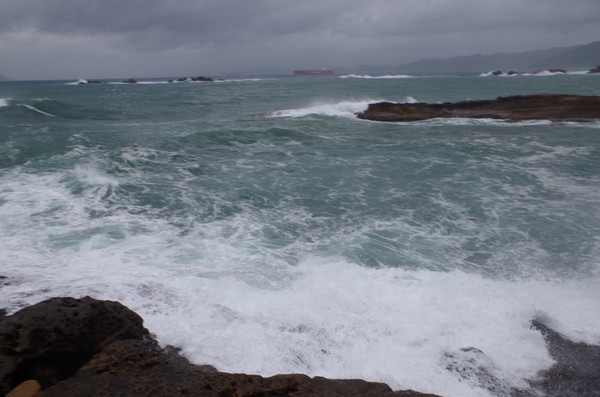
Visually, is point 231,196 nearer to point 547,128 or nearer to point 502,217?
point 502,217

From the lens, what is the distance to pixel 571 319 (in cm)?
521

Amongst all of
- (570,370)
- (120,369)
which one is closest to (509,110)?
(570,370)

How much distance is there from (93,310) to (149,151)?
1098cm

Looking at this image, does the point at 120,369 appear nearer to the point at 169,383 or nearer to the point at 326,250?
the point at 169,383

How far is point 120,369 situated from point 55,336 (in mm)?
770

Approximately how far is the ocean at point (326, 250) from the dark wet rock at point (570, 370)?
0.41 feet

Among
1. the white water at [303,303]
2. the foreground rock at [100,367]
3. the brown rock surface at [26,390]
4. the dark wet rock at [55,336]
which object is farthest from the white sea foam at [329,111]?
the brown rock surface at [26,390]

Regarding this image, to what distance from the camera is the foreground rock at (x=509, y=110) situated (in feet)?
69.7

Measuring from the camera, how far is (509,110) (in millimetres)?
22453

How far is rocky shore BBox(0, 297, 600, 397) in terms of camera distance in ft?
10.9

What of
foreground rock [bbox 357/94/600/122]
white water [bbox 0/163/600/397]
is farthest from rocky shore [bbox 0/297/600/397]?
foreground rock [bbox 357/94/600/122]

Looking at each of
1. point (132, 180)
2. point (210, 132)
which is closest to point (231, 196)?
point (132, 180)

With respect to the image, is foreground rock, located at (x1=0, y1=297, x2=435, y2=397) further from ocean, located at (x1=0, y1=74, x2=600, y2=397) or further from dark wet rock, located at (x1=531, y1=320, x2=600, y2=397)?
dark wet rock, located at (x1=531, y1=320, x2=600, y2=397)

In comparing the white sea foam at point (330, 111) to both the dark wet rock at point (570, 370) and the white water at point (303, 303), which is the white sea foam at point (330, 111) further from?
the dark wet rock at point (570, 370)
